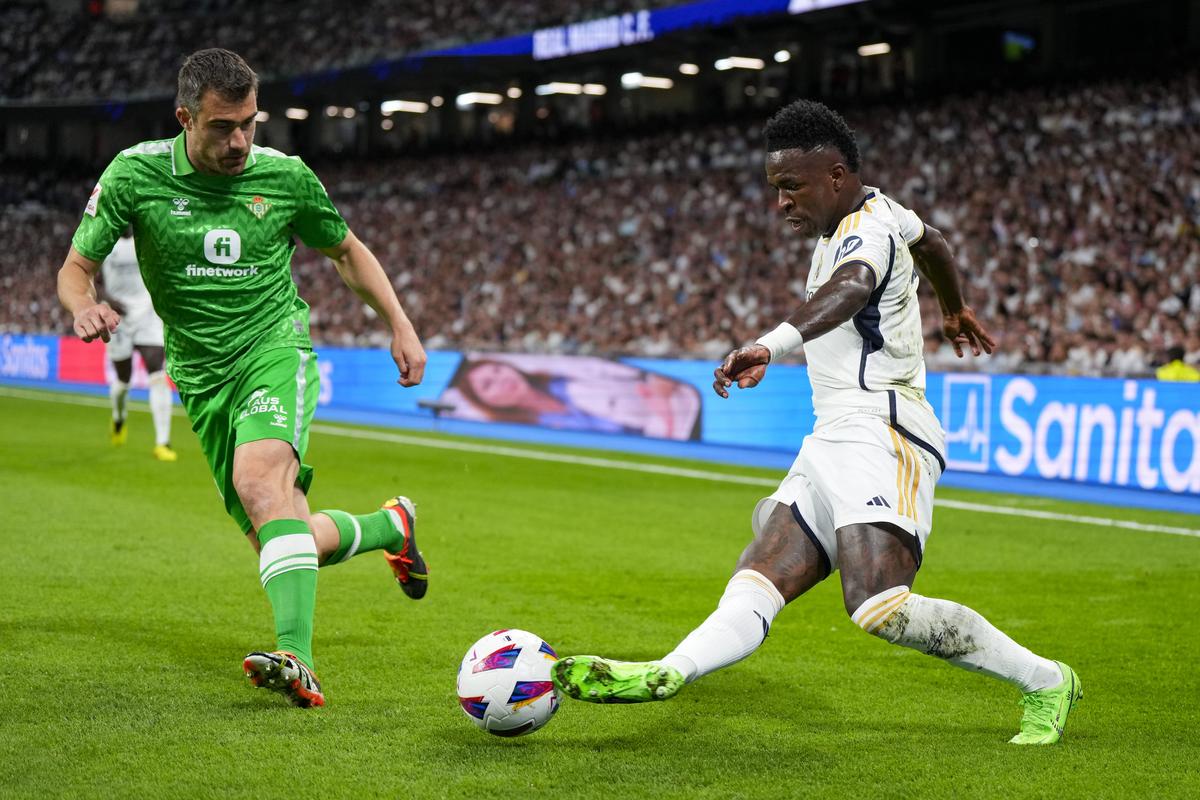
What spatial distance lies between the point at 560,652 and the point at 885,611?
199 centimetres

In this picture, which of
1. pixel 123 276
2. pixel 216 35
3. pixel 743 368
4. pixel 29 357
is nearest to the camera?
pixel 743 368

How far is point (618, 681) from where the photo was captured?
12.8 feet

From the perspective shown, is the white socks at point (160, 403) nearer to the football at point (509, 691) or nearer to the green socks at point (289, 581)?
the green socks at point (289, 581)

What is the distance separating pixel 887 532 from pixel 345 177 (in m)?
34.9

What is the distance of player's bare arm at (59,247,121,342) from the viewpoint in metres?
4.35

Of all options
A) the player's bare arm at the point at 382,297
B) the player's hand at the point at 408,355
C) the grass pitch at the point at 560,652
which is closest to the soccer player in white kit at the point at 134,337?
the grass pitch at the point at 560,652

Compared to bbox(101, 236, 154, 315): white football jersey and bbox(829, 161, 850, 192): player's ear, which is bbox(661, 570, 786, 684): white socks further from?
bbox(101, 236, 154, 315): white football jersey

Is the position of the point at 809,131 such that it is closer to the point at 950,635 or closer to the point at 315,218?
the point at 950,635

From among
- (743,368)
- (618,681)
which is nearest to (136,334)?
(618,681)

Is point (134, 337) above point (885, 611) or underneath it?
above

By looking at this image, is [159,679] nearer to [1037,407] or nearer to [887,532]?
[887,532]

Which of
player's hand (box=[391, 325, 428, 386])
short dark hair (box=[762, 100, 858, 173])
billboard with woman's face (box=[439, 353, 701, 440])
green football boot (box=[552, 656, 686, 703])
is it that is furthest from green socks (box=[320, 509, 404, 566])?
billboard with woman's face (box=[439, 353, 701, 440])

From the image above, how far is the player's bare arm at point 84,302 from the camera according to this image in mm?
4352

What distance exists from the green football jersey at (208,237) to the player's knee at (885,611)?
233 cm
